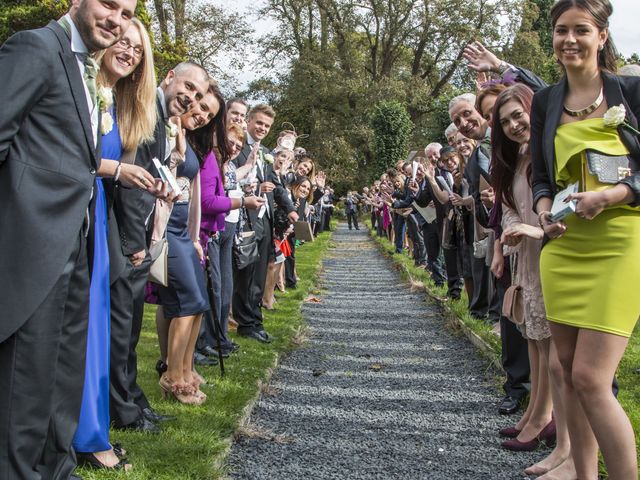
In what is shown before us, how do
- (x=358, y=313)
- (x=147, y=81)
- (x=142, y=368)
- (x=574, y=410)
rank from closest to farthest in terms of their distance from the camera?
(x=574, y=410) < (x=147, y=81) < (x=142, y=368) < (x=358, y=313)

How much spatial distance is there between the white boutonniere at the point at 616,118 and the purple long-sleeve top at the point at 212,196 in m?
3.24

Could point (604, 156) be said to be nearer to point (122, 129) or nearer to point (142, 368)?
point (122, 129)

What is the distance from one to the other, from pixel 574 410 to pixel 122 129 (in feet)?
8.38

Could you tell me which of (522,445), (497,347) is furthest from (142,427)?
(497,347)

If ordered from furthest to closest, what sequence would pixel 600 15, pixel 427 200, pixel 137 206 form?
1. pixel 427 200
2. pixel 137 206
3. pixel 600 15

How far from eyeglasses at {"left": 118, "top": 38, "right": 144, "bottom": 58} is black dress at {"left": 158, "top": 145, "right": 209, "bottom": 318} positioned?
4.39ft

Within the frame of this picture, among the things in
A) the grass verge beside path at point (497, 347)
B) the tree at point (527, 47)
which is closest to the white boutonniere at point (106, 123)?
the grass verge beside path at point (497, 347)

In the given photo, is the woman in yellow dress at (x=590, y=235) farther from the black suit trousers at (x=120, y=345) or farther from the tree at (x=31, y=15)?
the tree at (x=31, y=15)

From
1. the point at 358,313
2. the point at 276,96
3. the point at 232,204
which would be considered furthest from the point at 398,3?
the point at 232,204

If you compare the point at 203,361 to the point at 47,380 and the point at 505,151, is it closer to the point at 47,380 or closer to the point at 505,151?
the point at 505,151

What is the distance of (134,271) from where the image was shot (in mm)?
3750

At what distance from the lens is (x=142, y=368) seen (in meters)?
5.45

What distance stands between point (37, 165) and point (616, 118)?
7.34 feet

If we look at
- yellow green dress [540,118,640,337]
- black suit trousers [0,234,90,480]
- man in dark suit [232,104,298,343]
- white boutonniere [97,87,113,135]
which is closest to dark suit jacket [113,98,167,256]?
white boutonniere [97,87,113,135]
